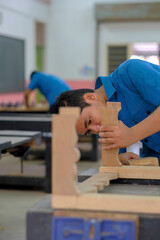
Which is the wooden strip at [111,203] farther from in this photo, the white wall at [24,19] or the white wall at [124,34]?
the white wall at [124,34]

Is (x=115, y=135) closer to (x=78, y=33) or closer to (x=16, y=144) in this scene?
(x=16, y=144)

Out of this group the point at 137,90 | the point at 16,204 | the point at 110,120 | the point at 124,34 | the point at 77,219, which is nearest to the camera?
the point at 77,219

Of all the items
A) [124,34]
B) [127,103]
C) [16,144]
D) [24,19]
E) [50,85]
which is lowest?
[16,144]

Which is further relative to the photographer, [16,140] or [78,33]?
[78,33]

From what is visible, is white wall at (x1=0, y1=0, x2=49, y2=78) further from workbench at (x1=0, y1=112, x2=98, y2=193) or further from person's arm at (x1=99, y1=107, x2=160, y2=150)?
person's arm at (x1=99, y1=107, x2=160, y2=150)

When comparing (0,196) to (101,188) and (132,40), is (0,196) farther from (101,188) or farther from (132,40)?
(132,40)

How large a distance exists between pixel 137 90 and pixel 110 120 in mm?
346

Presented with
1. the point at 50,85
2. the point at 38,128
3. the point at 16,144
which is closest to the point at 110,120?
the point at 16,144

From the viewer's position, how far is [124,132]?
5.17ft

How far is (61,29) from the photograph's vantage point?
10.6 meters

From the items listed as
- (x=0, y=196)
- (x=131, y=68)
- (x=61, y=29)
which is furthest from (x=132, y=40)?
(x=131, y=68)

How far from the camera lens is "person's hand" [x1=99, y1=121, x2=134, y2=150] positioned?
1.56m

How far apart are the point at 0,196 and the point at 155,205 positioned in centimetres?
344

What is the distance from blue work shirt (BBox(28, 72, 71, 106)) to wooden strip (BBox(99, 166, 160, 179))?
465 centimetres
